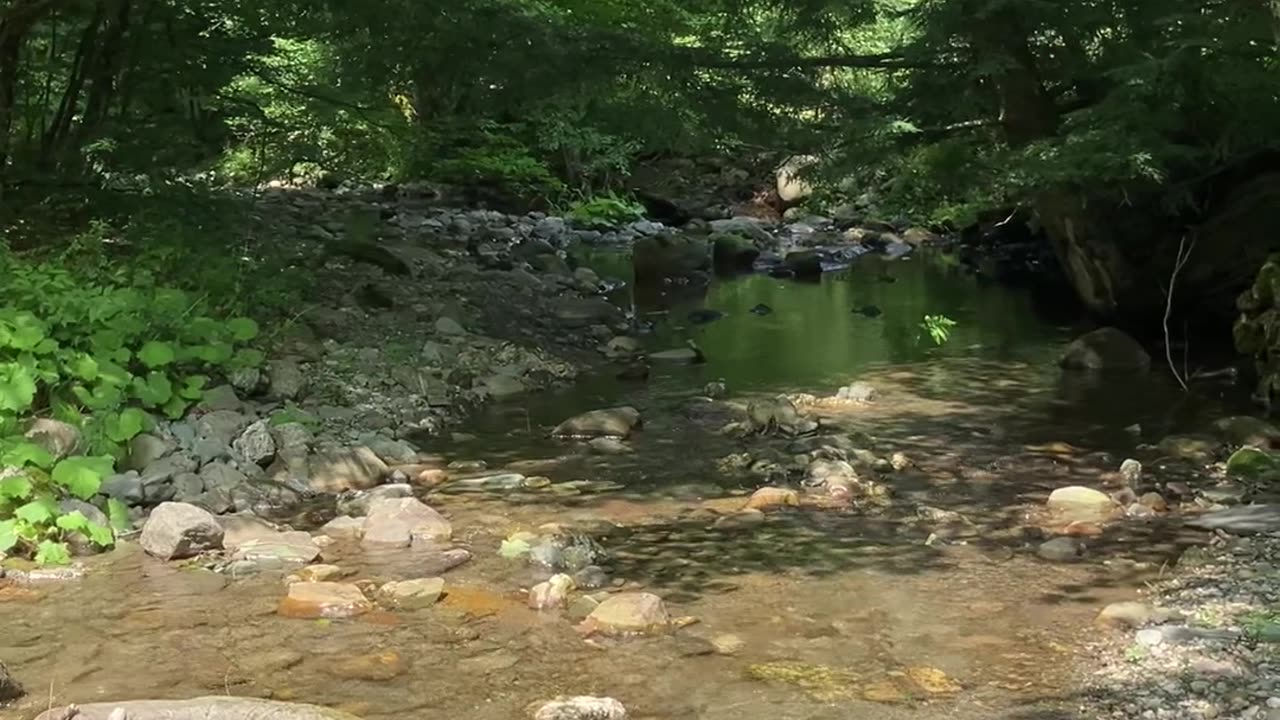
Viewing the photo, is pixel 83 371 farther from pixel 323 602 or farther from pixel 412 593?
pixel 412 593

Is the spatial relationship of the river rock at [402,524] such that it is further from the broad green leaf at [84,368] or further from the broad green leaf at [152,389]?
the broad green leaf at [84,368]

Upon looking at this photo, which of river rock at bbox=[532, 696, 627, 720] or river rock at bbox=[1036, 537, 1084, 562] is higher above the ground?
river rock at bbox=[1036, 537, 1084, 562]

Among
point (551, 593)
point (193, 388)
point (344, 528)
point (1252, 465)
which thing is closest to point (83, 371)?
point (193, 388)

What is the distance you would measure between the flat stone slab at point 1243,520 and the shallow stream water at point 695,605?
27 cm

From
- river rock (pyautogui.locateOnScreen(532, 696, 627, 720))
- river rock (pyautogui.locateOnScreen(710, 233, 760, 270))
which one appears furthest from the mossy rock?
river rock (pyautogui.locateOnScreen(710, 233, 760, 270))

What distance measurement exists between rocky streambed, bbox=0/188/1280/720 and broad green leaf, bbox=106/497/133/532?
0.09 m

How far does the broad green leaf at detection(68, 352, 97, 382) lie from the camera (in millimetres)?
6998

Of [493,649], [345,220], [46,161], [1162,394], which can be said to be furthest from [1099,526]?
[345,220]

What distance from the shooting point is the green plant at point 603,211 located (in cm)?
2383

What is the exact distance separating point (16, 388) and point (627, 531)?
3282mm

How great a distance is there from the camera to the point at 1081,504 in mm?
6566

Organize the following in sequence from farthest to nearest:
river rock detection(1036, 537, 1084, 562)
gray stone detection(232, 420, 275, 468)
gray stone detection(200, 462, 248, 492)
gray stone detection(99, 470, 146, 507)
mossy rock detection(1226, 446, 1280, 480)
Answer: gray stone detection(232, 420, 275, 468) → mossy rock detection(1226, 446, 1280, 480) → gray stone detection(200, 462, 248, 492) → gray stone detection(99, 470, 146, 507) → river rock detection(1036, 537, 1084, 562)

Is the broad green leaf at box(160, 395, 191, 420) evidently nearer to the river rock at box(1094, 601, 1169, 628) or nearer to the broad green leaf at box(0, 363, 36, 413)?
the broad green leaf at box(0, 363, 36, 413)

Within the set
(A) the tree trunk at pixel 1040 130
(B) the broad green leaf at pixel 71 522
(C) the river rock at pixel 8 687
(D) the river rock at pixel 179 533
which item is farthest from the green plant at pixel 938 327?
(C) the river rock at pixel 8 687
